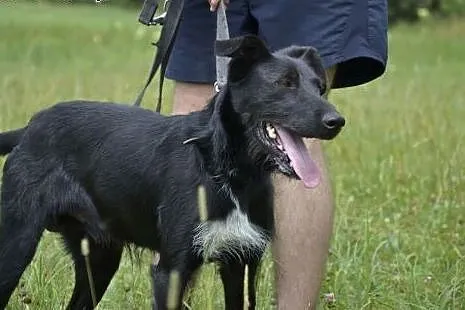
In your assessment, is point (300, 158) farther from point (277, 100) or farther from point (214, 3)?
point (214, 3)

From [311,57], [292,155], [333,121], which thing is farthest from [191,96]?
[333,121]

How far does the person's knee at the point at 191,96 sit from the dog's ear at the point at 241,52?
83cm

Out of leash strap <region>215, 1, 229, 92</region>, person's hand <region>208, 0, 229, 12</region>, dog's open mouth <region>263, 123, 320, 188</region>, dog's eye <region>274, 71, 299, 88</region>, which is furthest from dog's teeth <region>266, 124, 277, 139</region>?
person's hand <region>208, 0, 229, 12</region>

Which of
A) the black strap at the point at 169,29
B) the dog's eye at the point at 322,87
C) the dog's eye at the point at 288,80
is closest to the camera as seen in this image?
the dog's eye at the point at 288,80

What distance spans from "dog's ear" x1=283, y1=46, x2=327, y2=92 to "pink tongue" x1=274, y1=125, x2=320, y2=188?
0.29m

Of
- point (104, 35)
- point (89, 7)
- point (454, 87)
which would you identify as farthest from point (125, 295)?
point (89, 7)

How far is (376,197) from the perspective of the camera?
7.20m

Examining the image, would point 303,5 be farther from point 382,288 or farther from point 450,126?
point 450,126

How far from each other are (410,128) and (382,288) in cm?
470

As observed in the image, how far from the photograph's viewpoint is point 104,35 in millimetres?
24000

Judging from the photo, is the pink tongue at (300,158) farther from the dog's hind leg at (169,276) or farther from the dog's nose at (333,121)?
the dog's hind leg at (169,276)

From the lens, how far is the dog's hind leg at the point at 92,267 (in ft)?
15.7

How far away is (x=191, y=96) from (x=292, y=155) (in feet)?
3.71

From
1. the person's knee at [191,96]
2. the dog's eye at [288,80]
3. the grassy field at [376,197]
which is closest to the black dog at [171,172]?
the dog's eye at [288,80]
